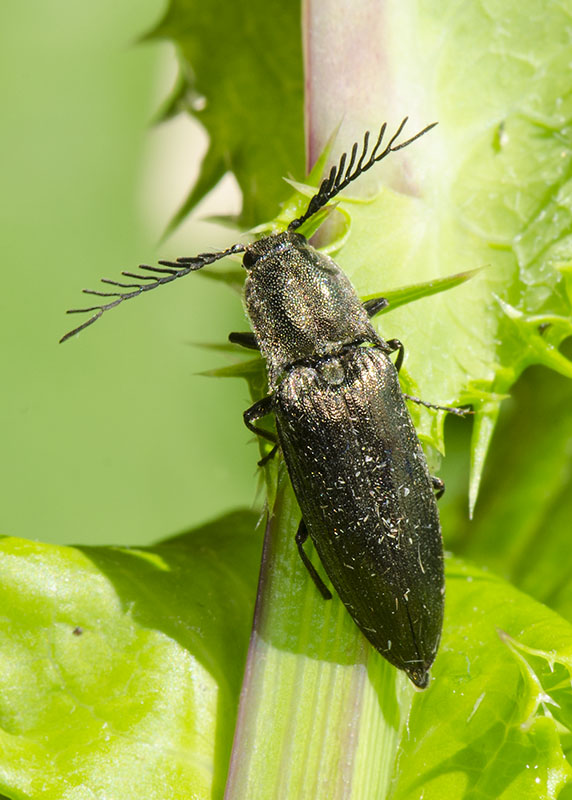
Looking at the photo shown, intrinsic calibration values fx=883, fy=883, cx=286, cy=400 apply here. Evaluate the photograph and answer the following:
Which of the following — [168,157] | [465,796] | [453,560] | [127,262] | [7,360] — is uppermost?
[168,157]

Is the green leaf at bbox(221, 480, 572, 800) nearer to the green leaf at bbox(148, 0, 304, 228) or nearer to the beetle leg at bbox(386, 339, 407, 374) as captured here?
the beetle leg at bbox(386, 339, 407, 374)

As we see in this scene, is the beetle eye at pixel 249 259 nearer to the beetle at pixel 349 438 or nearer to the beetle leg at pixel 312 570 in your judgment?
the beetle at pixel 349 438

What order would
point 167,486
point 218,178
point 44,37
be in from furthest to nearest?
point 44,37
point 167,486
point 218,178

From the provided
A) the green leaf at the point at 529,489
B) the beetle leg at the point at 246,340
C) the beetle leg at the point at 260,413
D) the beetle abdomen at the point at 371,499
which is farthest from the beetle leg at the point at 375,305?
the green leaf at the point at 529,489

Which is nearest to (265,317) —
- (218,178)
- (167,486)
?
(218,178)

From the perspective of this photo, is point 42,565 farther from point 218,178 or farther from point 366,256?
point 218,178

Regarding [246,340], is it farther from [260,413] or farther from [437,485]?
[437,485]

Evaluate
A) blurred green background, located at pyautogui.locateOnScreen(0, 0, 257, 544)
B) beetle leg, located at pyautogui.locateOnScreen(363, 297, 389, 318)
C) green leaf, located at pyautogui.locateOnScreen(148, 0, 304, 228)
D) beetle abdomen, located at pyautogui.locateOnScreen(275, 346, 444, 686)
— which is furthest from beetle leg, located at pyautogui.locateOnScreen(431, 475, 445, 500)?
blurred green background, located at pyautogui.locateOnScreen(0, 0, 257, 544)

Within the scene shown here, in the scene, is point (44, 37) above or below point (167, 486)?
above
